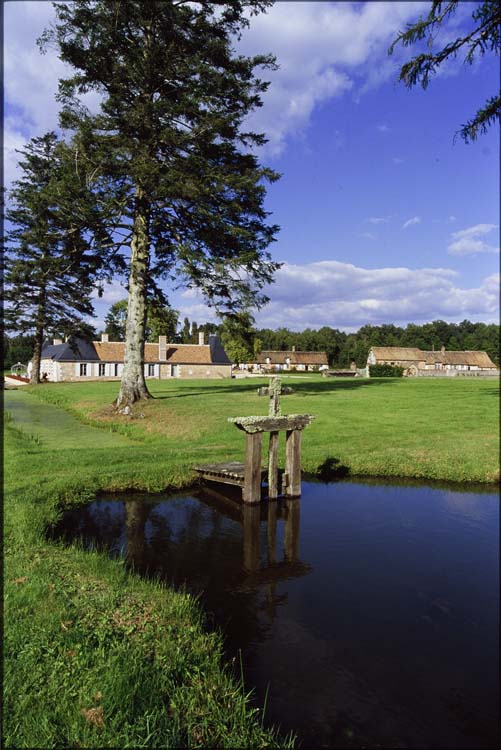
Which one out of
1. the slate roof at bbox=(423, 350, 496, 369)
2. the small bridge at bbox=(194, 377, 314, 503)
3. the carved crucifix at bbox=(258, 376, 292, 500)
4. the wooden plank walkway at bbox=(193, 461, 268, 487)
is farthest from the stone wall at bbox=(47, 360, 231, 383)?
the carved crucifix at bbox=(258, 376, 292, 500)

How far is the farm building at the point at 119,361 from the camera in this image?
6384cm

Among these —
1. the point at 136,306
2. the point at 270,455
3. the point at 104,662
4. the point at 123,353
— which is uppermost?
the point at 136,306

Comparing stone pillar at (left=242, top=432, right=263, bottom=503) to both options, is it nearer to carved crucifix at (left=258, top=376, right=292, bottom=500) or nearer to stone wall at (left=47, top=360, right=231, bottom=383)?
carved crucifix at (left=258, top=376, right=292, bottom=500)

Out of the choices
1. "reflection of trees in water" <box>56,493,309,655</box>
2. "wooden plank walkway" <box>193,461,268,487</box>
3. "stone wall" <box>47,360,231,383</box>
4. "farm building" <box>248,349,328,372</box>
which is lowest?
"reflection of trees in water" <box>56,493,309,655</box>

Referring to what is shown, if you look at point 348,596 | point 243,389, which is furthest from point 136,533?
point 243,389

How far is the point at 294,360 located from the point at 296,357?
1.01 m

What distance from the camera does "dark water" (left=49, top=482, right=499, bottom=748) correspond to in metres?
4.48

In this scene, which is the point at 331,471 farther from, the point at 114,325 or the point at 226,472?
the point at 114,325

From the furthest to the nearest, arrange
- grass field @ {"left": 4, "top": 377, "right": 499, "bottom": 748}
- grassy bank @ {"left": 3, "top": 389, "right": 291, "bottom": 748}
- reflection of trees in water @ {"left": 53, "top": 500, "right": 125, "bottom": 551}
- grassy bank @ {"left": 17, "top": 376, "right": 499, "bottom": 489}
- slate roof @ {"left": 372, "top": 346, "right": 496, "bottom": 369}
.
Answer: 1. slate roof @ {"left": 372, "top": 346, "right": 496, "bottom": 369}
2. grassy bank @ {"left": 17, "top": 376, "right": 499, "bottom": 489}
3. reflection of trees in water @ {"left": 53, "top": 500, "right": 125, "bottom": 551}
4. grass field @ {"left": 4, "top": 377, "right": 499, "bottom": 748}
5. grassy bank @ {"left": 3, "top": 389, "right": 291, "bottom": 748}

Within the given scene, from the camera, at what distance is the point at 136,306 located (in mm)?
22219

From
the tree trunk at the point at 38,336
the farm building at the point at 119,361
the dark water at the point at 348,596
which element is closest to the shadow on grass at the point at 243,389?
the dark water at the point at 348,596

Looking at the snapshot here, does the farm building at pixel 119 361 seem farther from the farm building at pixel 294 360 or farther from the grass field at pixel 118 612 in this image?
the grass field at pixel 118 612

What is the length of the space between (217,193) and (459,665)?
1969 centimetres

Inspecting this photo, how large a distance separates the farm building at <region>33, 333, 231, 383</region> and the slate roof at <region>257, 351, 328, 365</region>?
101 ft
